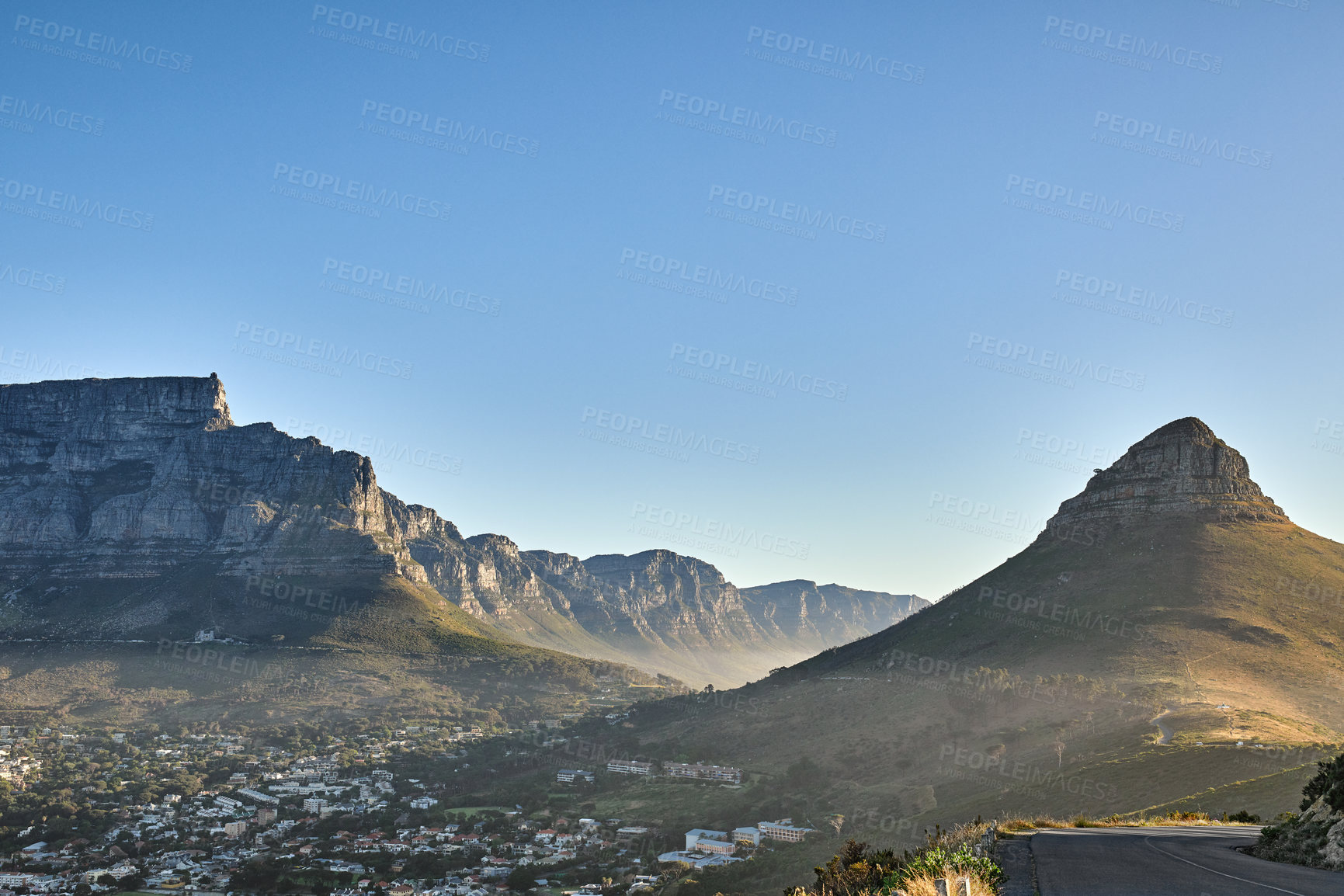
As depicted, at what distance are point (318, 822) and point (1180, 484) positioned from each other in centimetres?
12284

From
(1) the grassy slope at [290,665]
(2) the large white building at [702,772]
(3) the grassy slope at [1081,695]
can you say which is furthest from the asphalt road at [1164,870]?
(1) the grassy slope at [290,665]

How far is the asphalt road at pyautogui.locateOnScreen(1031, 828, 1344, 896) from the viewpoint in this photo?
547 inches

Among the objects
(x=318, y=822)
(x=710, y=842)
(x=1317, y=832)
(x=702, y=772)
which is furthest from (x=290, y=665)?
(x=1317, y=832)

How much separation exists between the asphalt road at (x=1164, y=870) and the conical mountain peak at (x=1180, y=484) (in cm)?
11706

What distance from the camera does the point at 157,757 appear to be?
112000mm

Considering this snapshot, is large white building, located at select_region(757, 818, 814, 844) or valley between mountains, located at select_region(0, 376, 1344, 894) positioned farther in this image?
valley between mountains, located at select_region(0, 376, 1344, 894)

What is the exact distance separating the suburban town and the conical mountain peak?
7681cm

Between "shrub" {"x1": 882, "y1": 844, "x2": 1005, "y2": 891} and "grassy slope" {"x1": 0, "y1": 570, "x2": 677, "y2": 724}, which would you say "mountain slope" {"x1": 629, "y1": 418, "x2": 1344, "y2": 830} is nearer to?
"shrub" {"x1": 882, "y1": 844, "x2": 1005, "y2": 891}

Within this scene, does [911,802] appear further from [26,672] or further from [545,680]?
[26,672]

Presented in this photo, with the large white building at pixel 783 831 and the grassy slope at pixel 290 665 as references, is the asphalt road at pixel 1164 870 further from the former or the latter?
the grassy slope at pixel 290 665

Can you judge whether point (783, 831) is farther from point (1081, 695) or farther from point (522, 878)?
point (1081, 695)

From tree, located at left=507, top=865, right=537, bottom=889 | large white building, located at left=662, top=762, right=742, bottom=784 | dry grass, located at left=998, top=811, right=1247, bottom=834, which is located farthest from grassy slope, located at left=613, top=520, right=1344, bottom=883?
tree, located at left=507, top=865, right=537, bottom=889

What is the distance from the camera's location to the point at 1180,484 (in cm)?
12638

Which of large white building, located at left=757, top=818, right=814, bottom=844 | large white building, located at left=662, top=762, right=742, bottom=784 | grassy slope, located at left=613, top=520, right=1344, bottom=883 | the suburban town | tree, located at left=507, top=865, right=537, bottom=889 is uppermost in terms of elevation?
grassy slope, located at left=613, top=520, right=1344, bottom=883
